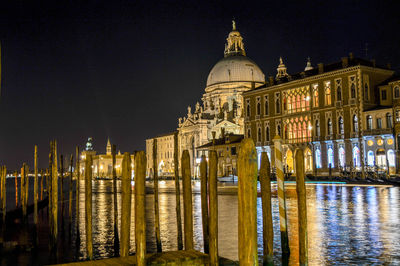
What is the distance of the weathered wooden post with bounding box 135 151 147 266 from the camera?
6242mm

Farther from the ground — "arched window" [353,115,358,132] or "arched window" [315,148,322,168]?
"arched window" [353,115,358,132]

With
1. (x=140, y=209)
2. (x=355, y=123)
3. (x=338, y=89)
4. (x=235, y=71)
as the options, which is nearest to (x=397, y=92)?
(x=355, y=123)

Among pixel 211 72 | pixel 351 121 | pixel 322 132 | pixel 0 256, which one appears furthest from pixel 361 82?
pixel 211 72

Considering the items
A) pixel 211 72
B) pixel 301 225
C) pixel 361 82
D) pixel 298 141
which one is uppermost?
pixel 211 72

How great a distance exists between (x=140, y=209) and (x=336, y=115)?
38733 mm

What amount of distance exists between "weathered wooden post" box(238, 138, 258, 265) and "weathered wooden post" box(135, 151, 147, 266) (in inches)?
60.4

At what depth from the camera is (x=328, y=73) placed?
43188mm

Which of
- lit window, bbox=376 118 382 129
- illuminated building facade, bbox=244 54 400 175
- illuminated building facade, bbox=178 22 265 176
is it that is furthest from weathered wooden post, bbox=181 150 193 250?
illuminated building facade, bbox=178 22 265 176

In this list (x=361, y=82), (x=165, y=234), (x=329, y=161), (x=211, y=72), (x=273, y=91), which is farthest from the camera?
(x=211, y=72)

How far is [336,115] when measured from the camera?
4303 centimetres

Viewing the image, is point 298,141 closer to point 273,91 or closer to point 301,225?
point 273,91

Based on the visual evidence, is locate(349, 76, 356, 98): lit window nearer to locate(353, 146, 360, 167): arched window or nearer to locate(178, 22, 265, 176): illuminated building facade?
locate(353, 146, 360, 167): arched window

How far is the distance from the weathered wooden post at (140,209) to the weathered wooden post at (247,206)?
1534 millimetres

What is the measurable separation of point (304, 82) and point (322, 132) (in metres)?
5.27
